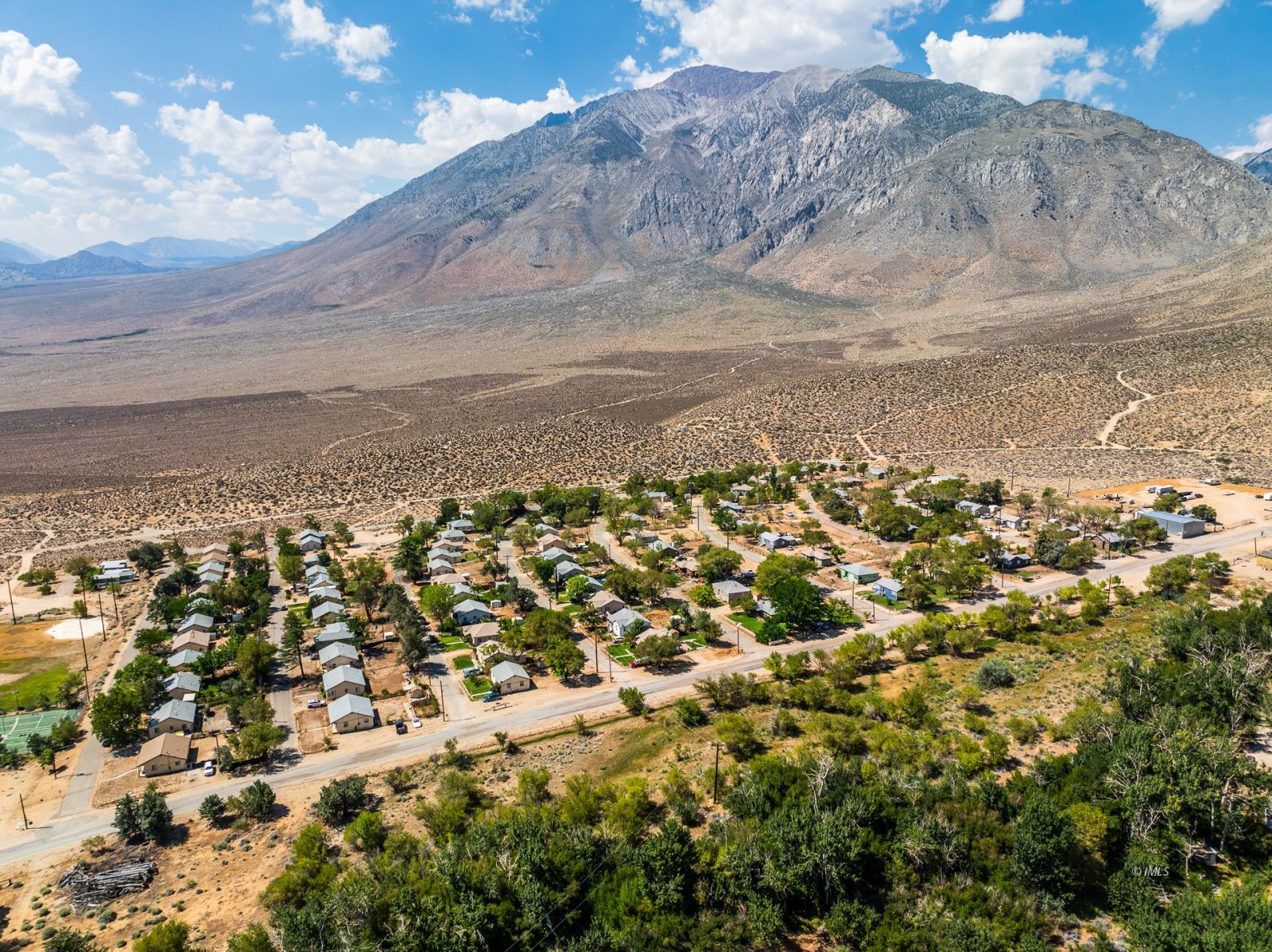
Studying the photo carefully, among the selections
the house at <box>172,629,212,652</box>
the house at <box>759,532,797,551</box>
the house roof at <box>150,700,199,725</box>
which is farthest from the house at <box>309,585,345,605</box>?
the house at <box>759,532,797,551</box>

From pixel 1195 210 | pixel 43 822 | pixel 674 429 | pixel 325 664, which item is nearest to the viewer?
pixel 43 822

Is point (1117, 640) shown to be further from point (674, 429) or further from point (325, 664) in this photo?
point (674, 429)

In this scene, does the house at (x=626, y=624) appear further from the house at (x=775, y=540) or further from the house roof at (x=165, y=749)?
the house roof at (x=165, y=749)

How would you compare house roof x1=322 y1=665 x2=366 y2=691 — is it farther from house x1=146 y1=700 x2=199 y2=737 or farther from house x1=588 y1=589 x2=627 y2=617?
house x1=588 y1=589 x2=627 y2=617

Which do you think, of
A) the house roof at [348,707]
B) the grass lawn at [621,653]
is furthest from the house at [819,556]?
the house roof at [348,707]

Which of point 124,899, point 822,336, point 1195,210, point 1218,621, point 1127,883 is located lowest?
point 124,899

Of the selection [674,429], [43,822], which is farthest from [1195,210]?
[43,822]
